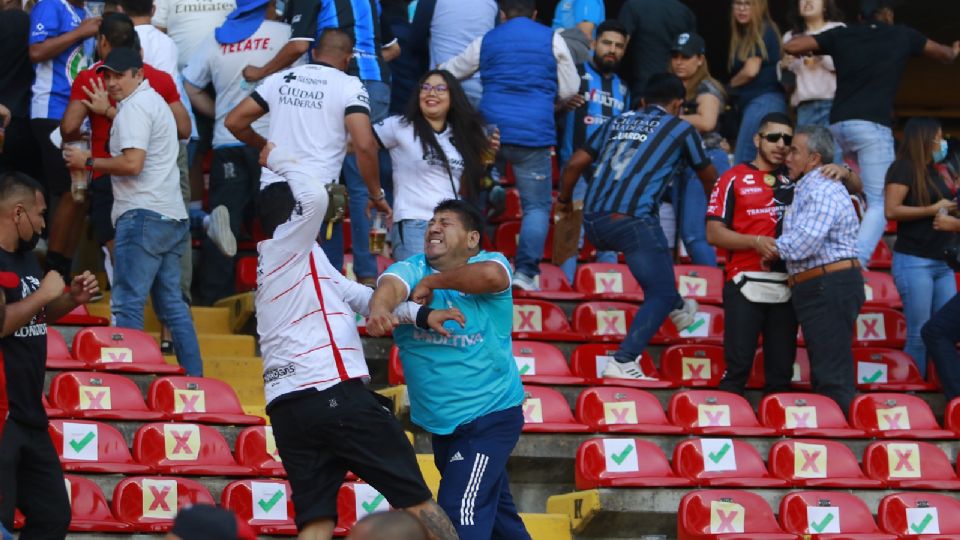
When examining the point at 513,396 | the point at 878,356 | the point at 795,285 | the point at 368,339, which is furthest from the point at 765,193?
the point at 513,396

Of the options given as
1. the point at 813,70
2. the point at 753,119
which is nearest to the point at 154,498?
the point at 753,119

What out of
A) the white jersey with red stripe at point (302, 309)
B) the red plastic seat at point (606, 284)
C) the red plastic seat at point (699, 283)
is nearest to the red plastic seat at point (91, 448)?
the white jersey with red stripe at point (302, 309)

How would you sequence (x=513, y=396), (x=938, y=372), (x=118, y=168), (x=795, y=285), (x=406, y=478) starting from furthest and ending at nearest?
1. (x=938, y=372)
2. (x=795, y=285)
3. (x=118, y=168)
4. (x=513, y=396)
5. (x=406, y=478)

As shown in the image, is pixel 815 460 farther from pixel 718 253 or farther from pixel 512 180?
pixel 512 180

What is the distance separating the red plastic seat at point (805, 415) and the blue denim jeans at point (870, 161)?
1.77 m

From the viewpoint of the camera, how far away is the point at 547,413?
858cm

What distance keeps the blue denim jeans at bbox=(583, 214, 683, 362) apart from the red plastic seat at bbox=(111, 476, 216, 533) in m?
2.88

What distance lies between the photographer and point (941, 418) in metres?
10.0

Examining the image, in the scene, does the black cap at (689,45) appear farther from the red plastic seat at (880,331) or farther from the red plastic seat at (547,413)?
the red plastic seat at (547,413)

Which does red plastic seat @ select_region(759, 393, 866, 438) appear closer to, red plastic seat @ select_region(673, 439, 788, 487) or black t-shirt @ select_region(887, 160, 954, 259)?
red plastic seat @ select_region(673, 439, 788, 487)

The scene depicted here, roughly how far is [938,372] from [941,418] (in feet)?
1.23

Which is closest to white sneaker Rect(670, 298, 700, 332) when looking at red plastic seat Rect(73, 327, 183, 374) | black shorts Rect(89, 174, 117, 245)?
red plastic seat Rect(73, 327, 183, 374)

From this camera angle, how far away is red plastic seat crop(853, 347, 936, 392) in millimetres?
10086

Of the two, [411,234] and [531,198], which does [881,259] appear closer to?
[531,198]
